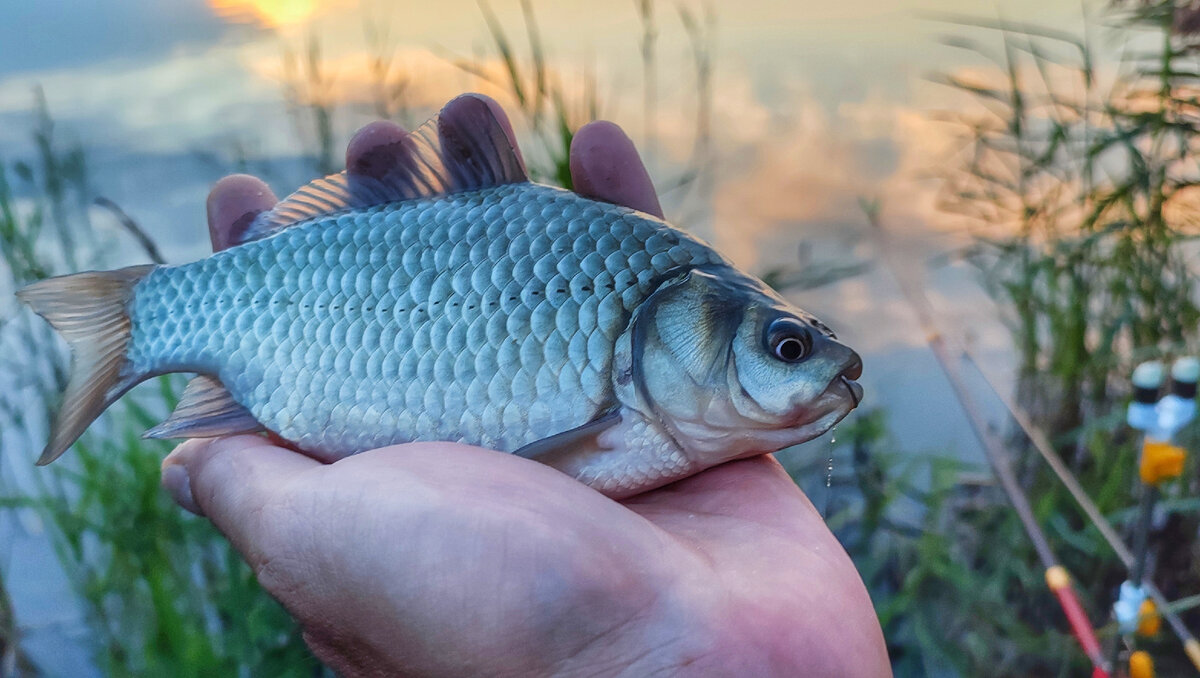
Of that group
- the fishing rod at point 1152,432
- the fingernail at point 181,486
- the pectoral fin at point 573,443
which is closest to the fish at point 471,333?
the pectoral fin at point 573,443

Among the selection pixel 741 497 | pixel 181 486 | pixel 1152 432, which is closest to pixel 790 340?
pixel 741 497

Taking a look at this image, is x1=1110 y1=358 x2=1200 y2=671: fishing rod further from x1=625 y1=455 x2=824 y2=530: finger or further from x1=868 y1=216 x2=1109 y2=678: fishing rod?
x1=625 y1=455 x2=824 y2=530: finger

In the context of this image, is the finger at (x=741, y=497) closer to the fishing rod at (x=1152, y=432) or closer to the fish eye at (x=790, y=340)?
the fish eye at (x=790, y=340)

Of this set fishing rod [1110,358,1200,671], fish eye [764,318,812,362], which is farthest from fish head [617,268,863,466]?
fishing rod [1110,358,1200,671]

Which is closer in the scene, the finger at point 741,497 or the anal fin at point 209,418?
the finger at point 741,497

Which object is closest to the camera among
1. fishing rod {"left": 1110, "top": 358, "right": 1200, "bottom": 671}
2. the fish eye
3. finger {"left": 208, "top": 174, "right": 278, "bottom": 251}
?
the fish eye

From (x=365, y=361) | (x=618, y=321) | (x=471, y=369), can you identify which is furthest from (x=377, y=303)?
(x=618, y=321)
